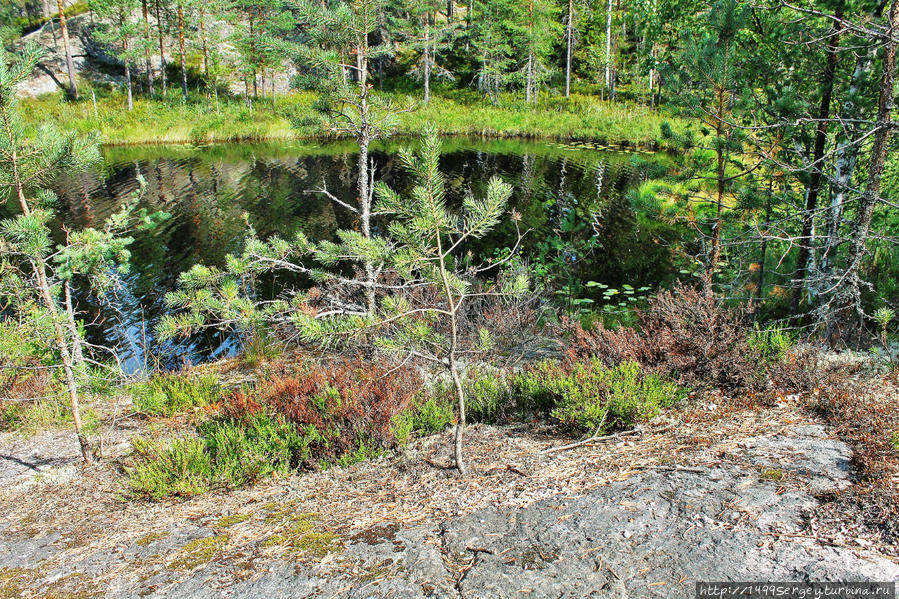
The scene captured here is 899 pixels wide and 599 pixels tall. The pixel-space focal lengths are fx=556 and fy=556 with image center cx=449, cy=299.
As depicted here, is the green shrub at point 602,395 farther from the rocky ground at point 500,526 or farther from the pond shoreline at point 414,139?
the pond shoreline at point 414,139

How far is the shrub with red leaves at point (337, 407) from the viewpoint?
4.50 m

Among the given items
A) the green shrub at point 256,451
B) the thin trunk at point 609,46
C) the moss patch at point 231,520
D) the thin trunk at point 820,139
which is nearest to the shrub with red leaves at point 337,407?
the green shrub at point 256,451

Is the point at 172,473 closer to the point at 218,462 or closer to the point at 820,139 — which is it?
the point at 218,462

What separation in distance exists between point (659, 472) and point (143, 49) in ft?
131

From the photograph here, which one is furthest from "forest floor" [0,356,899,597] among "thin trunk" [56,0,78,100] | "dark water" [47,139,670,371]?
"thin trunk" [56,0,78,100]

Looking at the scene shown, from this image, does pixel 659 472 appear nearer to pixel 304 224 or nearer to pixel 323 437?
pixel 323 437

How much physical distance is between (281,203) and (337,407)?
14.7m

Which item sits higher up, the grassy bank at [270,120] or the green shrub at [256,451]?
the grassy bank at [270,120]

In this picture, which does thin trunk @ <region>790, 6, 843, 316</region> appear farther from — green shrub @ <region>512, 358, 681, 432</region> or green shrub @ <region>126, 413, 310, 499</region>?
green shrub @ <region>126, 413, 310, 499</region>

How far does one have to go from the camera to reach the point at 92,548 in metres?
3.42

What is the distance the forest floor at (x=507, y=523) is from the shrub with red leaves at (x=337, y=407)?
26 cm

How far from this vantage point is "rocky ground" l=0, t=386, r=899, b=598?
2.67 m

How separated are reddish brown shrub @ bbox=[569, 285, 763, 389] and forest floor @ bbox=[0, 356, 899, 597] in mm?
362

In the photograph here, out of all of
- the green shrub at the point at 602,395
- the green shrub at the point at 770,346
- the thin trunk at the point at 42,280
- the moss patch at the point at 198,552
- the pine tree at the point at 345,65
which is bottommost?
the moss patch at the point at 198,552
